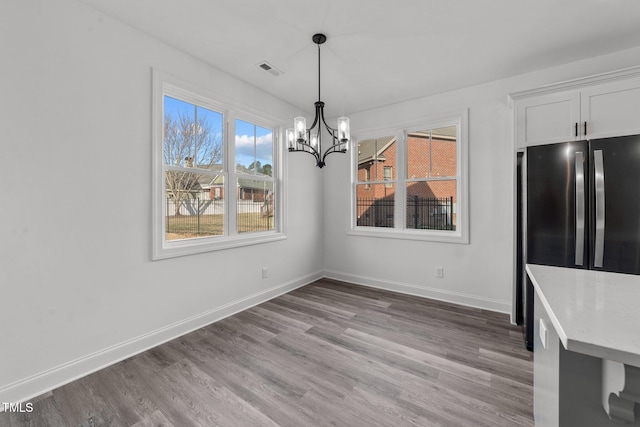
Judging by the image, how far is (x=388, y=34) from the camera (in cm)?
245

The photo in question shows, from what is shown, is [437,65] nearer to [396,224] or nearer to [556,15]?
[556,15]

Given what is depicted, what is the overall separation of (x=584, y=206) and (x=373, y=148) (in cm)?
270

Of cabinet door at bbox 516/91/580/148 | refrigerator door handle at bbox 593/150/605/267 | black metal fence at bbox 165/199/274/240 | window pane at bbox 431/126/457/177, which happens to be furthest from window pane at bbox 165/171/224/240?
refrigerator door handle at bbox 593/150/605/267

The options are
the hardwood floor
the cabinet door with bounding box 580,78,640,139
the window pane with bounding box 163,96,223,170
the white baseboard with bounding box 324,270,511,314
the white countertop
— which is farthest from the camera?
the white baseboard with bounding box 324,270,511,314

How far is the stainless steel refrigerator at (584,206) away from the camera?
2.16 meters

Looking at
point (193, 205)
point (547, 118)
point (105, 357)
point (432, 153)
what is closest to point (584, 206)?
point (547, 118)

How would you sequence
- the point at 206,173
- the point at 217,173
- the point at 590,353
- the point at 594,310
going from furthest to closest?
the point at 217,173 < the point at 206,173 < the point at 594,310 < the point at 590,353

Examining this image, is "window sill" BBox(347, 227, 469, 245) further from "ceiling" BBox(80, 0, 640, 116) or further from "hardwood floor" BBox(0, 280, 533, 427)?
"ceiling" BBox(80, 0, 640, 116)

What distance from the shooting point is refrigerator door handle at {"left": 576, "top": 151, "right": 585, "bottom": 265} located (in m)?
Answer: 2.27

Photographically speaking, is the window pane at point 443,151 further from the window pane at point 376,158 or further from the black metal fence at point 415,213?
the window pane at point 376,158

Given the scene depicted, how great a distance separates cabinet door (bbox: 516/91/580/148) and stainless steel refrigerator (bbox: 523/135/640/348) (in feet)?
1.25

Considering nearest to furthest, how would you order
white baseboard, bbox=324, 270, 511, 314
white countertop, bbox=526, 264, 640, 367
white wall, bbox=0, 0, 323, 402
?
white countertop, bbox=526, 264, 640, 367
white wall, bbox=0, 0, 323, 402
white baseboard, bbox=324, 270, 511, 314

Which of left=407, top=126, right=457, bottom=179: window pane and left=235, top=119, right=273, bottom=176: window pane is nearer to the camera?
left=235, top=119, right=273, bottom=176: window pane

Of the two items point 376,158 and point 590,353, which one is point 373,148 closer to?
point 376,158
